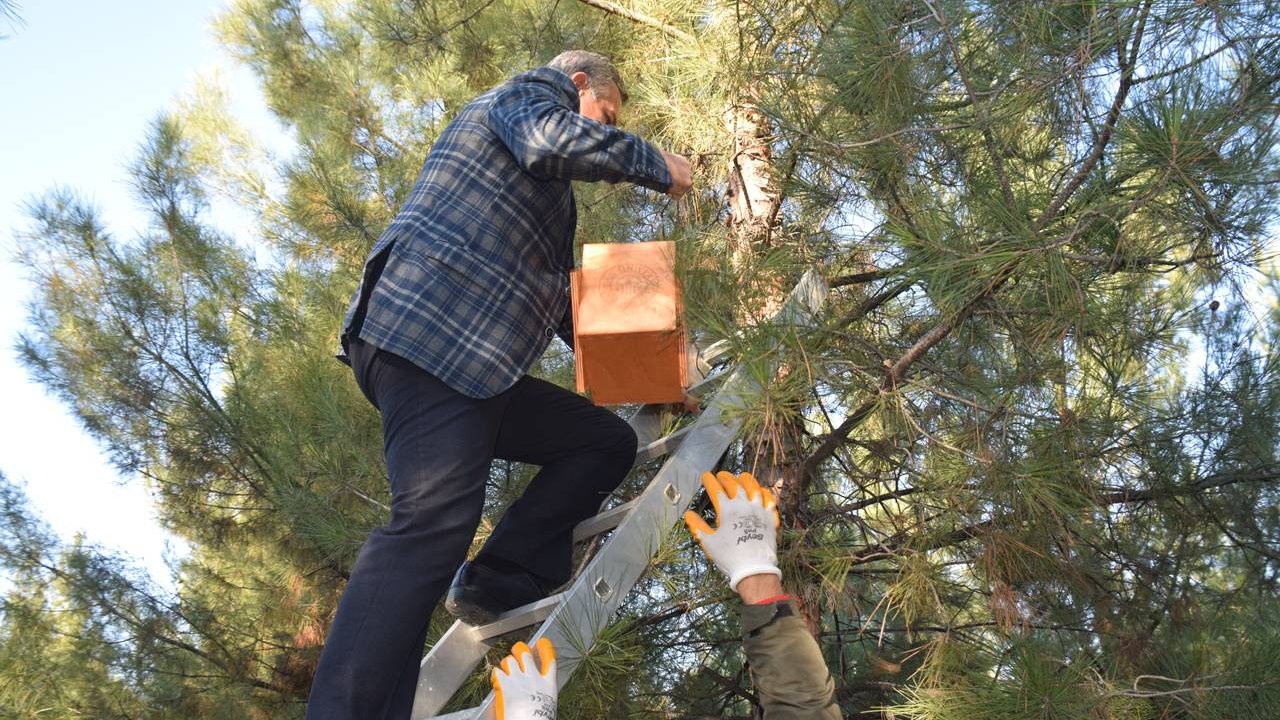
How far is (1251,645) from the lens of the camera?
1848mm

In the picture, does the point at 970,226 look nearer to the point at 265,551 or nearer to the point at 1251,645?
the point at 1251,645

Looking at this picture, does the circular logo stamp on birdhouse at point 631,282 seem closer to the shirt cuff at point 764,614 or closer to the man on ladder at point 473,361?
the man on ladder at point 473,361

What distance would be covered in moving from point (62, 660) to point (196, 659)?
38cm

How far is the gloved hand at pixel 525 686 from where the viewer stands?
64.7 inches

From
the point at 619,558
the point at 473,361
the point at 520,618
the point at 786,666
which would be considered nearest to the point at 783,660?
the point at 786,666

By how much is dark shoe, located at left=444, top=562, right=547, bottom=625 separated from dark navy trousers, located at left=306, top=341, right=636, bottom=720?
0.16ft

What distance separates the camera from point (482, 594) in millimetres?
1931

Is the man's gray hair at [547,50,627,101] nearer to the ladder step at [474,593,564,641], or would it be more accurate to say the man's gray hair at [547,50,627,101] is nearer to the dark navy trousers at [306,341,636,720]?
the dark navy trousers at [306,341,636,720]

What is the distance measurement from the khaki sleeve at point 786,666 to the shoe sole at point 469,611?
494mm

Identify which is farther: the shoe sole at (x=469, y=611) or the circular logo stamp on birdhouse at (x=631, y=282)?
the shoe sole at (x=469, y=611)

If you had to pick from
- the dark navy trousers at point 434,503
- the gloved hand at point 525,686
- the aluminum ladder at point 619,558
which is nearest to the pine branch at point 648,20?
the aluminum ladder at point 619,558

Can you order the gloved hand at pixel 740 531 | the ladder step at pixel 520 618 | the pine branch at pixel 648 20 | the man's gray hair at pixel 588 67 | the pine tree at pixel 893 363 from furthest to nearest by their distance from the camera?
1. the pine branch at pixel 648 20
2. the man's gray hair at pixel 588 67
3. the ladder step at pixel 520 618
4. the gloved hand at pixel 740 531
5. the pine tree at pixel 893 363

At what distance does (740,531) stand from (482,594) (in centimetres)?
50

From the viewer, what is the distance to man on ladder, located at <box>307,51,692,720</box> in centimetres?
167
